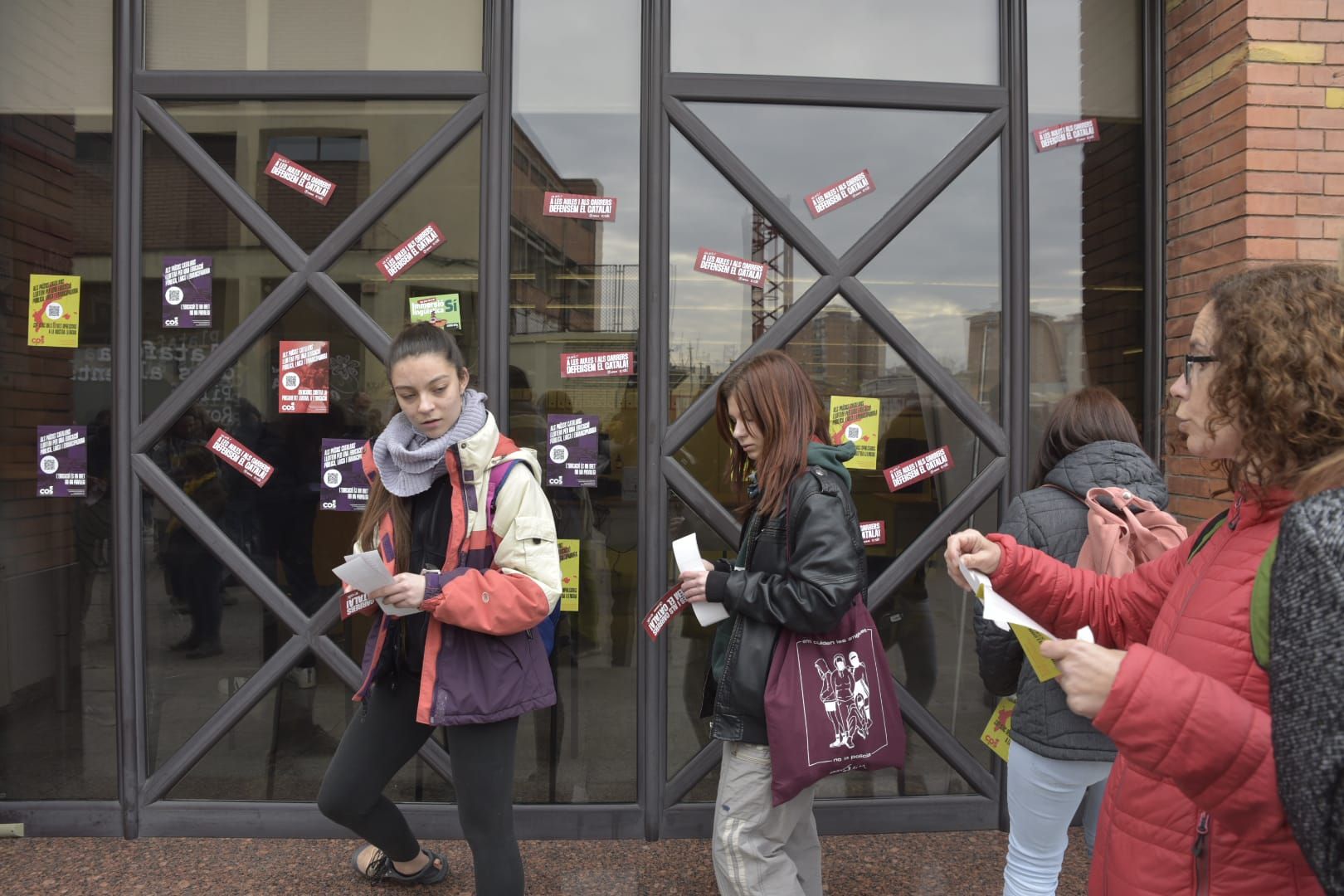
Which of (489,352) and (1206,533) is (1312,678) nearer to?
(1206,533)

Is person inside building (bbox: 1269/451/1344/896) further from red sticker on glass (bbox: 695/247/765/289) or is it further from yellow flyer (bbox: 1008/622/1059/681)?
red sticker on glass (bbox: 695/247/765/289)

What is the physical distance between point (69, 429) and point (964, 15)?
4.56 m

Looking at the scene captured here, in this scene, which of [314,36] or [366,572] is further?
[314,36]

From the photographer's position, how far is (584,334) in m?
3.89

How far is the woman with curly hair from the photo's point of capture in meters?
1.23

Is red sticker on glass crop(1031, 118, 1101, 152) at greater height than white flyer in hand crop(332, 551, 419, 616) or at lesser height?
greater

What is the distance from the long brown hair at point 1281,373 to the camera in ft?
4.28

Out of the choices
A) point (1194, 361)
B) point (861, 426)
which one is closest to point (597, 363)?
point (861, 426)

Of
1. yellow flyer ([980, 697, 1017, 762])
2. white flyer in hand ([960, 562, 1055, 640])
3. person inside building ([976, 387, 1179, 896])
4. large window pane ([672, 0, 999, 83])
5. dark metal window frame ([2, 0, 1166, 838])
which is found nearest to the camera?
white flyer in hand ([960, 562, 1055, 640])

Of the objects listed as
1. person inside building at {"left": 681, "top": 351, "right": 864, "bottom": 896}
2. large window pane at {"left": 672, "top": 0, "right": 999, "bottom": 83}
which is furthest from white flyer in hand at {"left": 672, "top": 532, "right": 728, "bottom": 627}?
large window pane at {"left": 672, "top": 0, "right": 999, "bottom": 83}

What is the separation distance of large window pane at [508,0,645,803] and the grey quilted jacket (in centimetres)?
171

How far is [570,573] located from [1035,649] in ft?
8.45

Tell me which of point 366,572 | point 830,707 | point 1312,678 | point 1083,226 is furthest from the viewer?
point 1083,226

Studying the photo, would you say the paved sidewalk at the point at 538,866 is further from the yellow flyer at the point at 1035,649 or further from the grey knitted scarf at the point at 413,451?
the yellow flyer at the point at 1035,649
